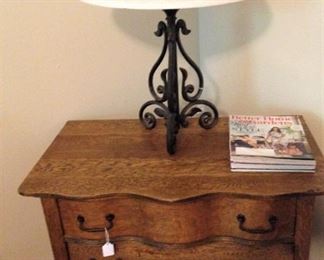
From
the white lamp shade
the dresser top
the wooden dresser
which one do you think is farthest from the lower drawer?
the white lamp shade

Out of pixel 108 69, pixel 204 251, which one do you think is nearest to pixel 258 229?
pixel 204 251

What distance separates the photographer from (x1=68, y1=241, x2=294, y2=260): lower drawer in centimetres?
101

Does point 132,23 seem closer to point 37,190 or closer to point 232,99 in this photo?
point 232,99

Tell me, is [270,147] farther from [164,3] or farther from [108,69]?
[108,69]

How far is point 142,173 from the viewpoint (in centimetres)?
102

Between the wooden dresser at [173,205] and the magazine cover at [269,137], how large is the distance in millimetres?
52

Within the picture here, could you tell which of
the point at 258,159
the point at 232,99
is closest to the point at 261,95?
the point at 232,99

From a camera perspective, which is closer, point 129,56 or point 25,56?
point 25,56

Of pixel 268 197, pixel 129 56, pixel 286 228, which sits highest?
pixel 129 56

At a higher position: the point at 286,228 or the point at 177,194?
the point at 177,194

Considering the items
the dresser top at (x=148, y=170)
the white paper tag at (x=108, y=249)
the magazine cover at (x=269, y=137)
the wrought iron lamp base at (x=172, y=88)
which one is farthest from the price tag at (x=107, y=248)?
the magazine cover at (x=269, y=137)

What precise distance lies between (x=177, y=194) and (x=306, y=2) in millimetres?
673

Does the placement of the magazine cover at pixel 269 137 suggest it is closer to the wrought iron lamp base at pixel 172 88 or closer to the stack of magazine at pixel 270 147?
the stack of magazine at pixel 270 147

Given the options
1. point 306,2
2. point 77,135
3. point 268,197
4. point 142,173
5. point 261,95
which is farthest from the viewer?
point 261,95
